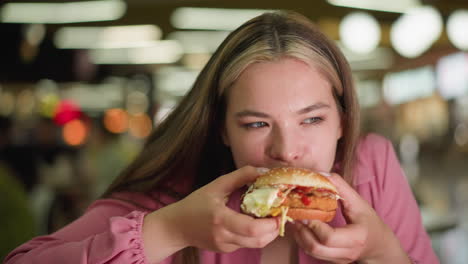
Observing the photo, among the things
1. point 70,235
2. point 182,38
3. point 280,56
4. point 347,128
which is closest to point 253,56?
point 280,56

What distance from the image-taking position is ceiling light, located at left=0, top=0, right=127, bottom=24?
723cm

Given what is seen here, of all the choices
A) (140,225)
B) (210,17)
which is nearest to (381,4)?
(210,17)

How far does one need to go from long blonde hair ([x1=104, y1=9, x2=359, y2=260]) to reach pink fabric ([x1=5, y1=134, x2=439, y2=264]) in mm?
91

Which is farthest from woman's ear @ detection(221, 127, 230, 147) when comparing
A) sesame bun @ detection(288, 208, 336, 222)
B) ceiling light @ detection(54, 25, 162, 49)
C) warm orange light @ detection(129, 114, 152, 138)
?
warm orange light @ detection(129, 114, 152, 138)

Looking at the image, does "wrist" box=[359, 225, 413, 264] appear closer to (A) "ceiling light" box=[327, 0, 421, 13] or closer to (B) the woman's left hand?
(B) the woman's left hand

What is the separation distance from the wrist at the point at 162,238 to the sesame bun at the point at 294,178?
0.28 meters

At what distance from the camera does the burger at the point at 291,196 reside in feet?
4.81

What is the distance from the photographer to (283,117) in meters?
1.56

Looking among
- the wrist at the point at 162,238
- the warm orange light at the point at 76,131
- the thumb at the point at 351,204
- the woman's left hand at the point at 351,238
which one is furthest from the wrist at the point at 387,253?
the warm orange light at the point at 76,131

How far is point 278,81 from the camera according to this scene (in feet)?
5.24

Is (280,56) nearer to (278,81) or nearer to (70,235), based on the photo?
(278,81)

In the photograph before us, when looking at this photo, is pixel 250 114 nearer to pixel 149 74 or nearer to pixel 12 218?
pixel 12 218

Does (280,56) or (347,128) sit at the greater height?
(280,56)

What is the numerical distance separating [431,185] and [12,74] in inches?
352
